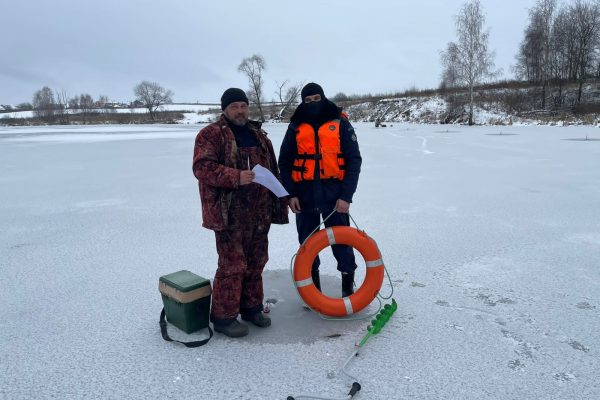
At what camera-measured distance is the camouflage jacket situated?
215cm

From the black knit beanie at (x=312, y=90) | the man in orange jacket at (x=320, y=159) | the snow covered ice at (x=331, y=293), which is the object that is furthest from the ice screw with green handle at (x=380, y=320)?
the black knit beanie at (x=312, y=90)

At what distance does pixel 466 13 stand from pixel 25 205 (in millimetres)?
26323

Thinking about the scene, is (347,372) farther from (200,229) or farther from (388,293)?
(200,229)

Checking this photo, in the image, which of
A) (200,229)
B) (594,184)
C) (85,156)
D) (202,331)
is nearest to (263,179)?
(202,331)

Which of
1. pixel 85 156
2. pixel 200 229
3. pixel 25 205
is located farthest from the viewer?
pixel 85 156

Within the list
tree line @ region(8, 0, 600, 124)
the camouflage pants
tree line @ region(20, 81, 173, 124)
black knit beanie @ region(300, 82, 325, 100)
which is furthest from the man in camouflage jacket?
tree line @ region(20, 81, 173, 124)

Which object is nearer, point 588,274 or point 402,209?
point 588,274

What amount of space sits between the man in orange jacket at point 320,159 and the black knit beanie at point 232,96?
374 mm

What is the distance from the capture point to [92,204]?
5.56 meters

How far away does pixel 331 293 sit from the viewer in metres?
2.85

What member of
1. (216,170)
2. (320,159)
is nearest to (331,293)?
(320,159)

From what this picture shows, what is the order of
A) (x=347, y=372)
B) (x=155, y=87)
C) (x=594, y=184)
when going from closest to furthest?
(x=347, y=372), (x=594, y=184), (x=155, y=87)

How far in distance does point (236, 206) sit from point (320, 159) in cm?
59

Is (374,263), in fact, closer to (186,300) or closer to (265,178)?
(265,178)
